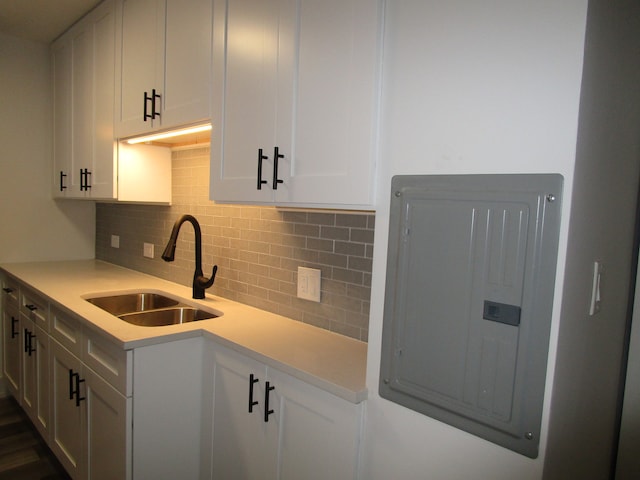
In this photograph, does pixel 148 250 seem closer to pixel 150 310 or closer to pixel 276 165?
pixel 150 310

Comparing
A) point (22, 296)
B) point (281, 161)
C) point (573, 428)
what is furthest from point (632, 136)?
point (22, 296)

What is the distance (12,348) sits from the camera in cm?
280

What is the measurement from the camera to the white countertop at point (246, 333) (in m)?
1.28

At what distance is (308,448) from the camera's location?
1.26 meters

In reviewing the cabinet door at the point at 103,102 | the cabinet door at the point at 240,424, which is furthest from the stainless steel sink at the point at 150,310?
the cabinet door at the point at 103,102

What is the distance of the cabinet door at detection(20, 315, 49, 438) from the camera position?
2285 millimetres

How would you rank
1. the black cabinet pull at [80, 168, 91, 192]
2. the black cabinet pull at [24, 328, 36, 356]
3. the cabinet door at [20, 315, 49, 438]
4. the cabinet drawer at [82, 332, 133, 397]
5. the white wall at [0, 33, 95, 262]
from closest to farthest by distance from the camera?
the cabinet drawer at [82, 332, 133, 397] < the cabinet door at [20, 315, 49, 438] < the black cabinet pull at [24, 328, 36, 356] < the black cabinet pull at [80, 168, 91, 192] < the white wall at [0, 33, 95, 262]

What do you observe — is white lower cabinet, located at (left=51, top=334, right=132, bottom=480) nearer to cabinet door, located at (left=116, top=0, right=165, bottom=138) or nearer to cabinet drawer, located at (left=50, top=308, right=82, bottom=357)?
cabinet drawer, located at (left=50, top=308, right=82, bottom=357)

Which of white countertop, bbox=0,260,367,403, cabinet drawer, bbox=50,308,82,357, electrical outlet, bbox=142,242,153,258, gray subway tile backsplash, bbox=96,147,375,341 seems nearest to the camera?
white countertop, bbox=0,260,367,403

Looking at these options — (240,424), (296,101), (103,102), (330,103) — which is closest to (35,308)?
(103,102)

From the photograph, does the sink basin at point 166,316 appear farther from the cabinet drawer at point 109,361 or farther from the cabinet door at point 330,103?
the cabinet door at point 330,103

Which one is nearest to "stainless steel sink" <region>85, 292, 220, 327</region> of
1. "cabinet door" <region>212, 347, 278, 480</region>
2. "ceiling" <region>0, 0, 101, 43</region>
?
"cabinet door" <region>212, 347, 278, 480</region>

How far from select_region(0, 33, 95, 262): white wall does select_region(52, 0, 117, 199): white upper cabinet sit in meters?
0.11

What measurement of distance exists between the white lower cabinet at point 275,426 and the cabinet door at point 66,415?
0.73 m
